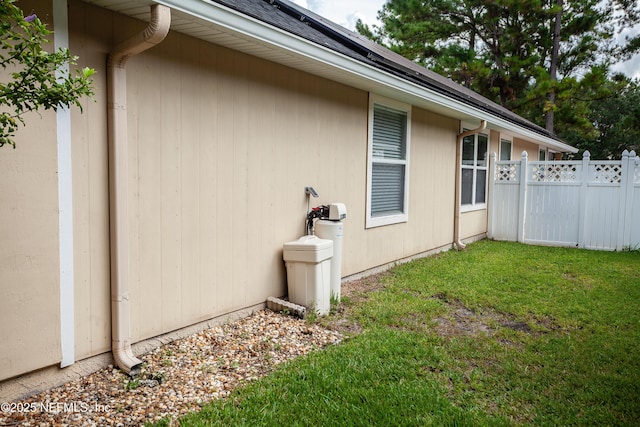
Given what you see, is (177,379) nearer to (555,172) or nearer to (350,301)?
(350,301)

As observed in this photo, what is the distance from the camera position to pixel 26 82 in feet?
6.24

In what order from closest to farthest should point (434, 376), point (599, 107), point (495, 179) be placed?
point (434, 376) < point (495, 179) < point (599, 107)

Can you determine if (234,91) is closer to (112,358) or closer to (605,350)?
(112,358)

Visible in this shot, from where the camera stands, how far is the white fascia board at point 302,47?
9.46ft

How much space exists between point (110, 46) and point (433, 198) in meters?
5.59

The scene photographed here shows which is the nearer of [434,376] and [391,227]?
[434,376]

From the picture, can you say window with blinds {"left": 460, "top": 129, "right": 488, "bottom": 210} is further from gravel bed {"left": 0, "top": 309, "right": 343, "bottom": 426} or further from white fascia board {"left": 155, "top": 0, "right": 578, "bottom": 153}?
gravel bed {"left": 0, "top": 309, "right": 343, "bottom": 426}

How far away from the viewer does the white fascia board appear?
2883mm

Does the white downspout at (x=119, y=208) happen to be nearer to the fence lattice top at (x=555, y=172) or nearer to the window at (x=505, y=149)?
the fence lattice top at (x=555, y=172)

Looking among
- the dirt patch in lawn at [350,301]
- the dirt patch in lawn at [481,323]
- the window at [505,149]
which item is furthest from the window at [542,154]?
the dirt patch in lawn at [481,323]

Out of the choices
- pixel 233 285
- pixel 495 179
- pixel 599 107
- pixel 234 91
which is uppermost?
pixel 599 107

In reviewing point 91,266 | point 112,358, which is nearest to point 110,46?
point 91,266

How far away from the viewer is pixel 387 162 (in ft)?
20.4

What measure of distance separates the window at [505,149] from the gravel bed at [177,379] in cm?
818
